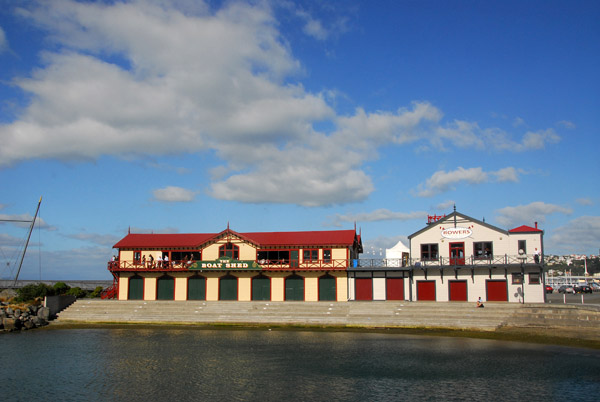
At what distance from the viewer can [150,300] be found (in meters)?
52.2

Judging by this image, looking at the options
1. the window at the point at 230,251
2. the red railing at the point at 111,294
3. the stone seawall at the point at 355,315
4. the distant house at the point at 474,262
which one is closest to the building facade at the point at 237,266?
the window at the point at 230,251

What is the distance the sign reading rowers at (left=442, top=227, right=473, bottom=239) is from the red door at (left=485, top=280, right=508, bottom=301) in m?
4.65

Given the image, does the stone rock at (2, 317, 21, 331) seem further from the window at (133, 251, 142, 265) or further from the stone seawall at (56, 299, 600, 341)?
the window at (133, 251, 142, 265)

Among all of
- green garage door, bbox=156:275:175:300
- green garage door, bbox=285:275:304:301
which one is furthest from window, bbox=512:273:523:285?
green garage door, bbox=156:275:175:300

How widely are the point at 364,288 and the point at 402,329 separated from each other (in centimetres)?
956

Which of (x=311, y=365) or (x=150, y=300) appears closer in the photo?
(x=311, y=365)

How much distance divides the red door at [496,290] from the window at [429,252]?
5217mm

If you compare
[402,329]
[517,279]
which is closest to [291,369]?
[402,329]

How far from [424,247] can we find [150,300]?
28430 mm

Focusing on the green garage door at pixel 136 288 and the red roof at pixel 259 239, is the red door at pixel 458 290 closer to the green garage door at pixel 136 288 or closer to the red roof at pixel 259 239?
the red roof at pixel 259 239

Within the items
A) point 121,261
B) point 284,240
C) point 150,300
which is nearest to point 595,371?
point 284,240

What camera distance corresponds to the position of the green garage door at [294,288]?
166 feet

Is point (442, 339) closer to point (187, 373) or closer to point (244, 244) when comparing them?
point (187, 373)

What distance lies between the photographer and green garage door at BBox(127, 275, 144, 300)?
2114 inches
